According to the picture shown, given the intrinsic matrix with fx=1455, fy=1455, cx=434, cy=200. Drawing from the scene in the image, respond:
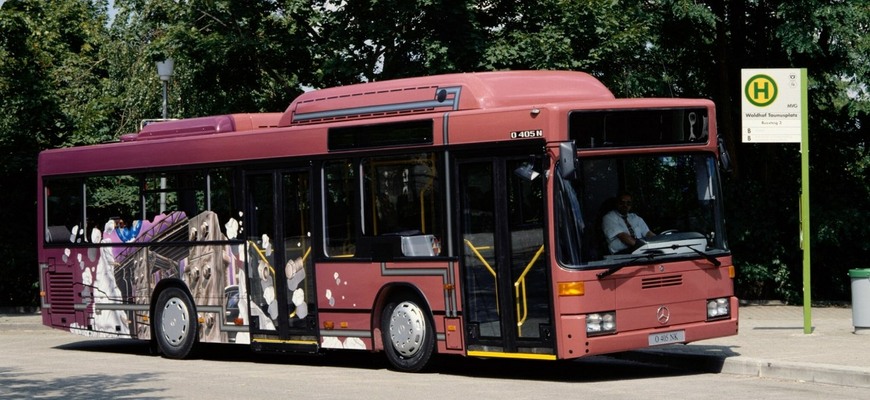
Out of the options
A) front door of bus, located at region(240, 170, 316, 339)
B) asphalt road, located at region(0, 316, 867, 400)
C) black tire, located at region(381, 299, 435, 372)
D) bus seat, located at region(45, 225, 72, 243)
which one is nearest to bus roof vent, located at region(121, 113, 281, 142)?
front door of bus, located at region(240, 170, 316, 339)

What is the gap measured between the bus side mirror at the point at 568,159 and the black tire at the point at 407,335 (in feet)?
8.88

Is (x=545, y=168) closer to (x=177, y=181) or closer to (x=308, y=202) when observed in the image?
(x=308, y=202)

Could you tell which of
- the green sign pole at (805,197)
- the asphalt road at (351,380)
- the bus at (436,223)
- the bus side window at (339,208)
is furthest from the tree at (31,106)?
the green sign pole at (805,197)

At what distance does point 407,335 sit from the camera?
15477mm

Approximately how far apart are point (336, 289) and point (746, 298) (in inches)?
458

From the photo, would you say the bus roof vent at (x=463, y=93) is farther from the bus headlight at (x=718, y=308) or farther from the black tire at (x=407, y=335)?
the bus headlight at (x=718, y=308)

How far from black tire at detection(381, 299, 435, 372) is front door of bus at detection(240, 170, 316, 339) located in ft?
4.31

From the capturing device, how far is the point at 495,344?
571 inches

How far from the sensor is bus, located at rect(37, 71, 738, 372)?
45.7ft

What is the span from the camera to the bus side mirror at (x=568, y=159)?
13.3 m

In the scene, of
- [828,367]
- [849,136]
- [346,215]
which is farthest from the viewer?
[849,136]

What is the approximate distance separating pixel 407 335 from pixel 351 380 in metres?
0.90

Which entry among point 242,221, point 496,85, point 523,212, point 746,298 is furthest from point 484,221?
point 746,298

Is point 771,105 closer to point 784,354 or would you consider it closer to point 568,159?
point 784,354
